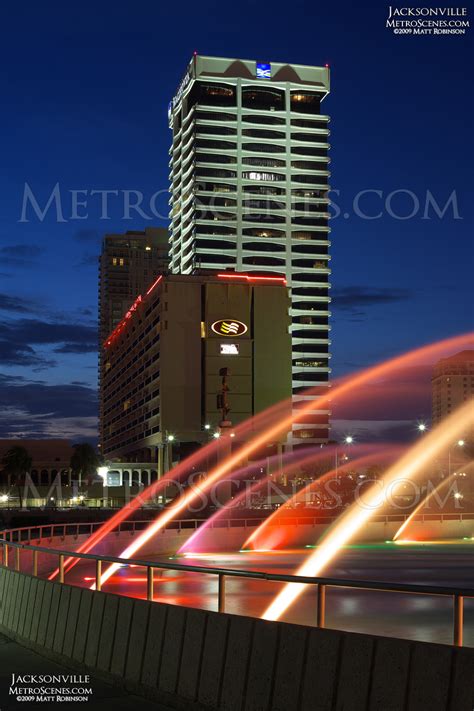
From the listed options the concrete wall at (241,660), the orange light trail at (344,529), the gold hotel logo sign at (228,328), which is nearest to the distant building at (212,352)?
the gold hotel logo sign at (228,328)

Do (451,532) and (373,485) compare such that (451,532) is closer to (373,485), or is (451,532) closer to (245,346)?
(373,485)

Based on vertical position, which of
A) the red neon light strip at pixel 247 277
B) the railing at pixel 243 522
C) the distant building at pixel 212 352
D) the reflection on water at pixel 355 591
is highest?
the red neon light strip at pixel 247 277

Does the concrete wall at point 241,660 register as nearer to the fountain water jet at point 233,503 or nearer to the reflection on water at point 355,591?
the reflection on water at point 355,591

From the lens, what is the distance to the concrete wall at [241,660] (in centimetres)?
786

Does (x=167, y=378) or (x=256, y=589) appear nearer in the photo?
(x=256, y=589)

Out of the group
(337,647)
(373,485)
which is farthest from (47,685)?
(373,485)

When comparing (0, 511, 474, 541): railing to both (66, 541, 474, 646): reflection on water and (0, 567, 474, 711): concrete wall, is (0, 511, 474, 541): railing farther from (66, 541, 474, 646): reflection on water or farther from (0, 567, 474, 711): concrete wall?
(0, 567, 474, 711): concrete wall

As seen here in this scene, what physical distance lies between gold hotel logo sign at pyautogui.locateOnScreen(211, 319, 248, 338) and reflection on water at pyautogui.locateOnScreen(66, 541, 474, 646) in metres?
108

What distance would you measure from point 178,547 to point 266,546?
528cm

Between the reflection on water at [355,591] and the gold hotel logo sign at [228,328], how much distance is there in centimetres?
10800

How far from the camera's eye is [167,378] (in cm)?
16162

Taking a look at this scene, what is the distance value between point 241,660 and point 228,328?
15228 centimetres

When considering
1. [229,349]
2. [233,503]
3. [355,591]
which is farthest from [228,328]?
[355,591]

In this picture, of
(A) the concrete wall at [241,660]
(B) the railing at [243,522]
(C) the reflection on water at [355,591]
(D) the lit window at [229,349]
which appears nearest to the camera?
(A) the concrete wall at [241,660]
